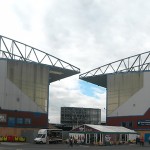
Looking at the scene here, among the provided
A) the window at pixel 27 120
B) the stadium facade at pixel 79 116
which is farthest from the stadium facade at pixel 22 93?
the stadium facade at pixel 79 116

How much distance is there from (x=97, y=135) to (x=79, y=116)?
106 metres

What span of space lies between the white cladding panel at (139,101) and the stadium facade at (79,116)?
2598 inches

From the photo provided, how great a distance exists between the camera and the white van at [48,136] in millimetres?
81781

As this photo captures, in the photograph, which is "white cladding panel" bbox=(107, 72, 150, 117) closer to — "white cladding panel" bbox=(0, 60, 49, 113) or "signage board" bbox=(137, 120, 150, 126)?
"signage board" bbox=(137, 120, 150, 126)

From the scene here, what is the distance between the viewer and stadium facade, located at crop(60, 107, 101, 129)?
581 ft

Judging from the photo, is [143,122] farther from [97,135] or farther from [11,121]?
[11,121]

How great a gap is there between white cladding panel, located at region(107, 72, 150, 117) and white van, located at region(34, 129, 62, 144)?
25.6 m

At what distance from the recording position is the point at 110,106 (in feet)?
368

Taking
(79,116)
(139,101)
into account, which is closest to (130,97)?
(139,101)

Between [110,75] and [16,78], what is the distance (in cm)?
2831

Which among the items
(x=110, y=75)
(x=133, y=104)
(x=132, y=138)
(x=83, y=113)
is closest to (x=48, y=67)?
(x=110, y=75)

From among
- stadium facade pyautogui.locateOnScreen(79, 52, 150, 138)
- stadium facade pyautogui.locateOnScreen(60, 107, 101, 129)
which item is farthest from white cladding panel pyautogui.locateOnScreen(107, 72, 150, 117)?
stadium facade pyautogui.locateOnScreen(60, 107, 101, 129)

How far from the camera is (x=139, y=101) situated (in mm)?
102062

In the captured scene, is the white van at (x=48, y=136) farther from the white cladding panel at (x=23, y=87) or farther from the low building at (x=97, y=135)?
the white cladding panel at (x=23, y=87)
